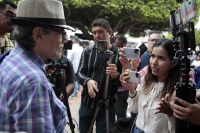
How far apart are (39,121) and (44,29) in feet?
1.61

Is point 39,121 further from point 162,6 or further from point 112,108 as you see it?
point 162,6

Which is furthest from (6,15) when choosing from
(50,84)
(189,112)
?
(189,112)

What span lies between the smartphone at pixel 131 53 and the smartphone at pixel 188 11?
2.56 ft

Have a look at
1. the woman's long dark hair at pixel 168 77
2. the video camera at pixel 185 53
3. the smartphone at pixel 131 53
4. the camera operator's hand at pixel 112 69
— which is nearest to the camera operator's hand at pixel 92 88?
the camera operator's hand at pixel 112 69

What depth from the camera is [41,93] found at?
44.9 inches

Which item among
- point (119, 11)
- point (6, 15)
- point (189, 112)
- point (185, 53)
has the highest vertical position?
point (119, 11)

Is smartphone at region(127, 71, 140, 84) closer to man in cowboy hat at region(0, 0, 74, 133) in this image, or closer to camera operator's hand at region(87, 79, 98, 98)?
camera operator's hand at region(87, 79, 98, 98)

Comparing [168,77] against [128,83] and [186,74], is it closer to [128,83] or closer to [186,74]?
[128,83]

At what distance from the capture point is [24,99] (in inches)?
44.2

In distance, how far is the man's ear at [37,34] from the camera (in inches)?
52.2

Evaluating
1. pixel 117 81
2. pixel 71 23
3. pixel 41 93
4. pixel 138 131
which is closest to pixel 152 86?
pixel 138 131

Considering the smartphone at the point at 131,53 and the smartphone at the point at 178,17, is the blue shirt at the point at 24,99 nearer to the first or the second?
the smartphone at the point at 178,17

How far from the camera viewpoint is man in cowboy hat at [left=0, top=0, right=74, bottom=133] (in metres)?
1.12

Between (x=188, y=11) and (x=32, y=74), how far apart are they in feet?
3.28
